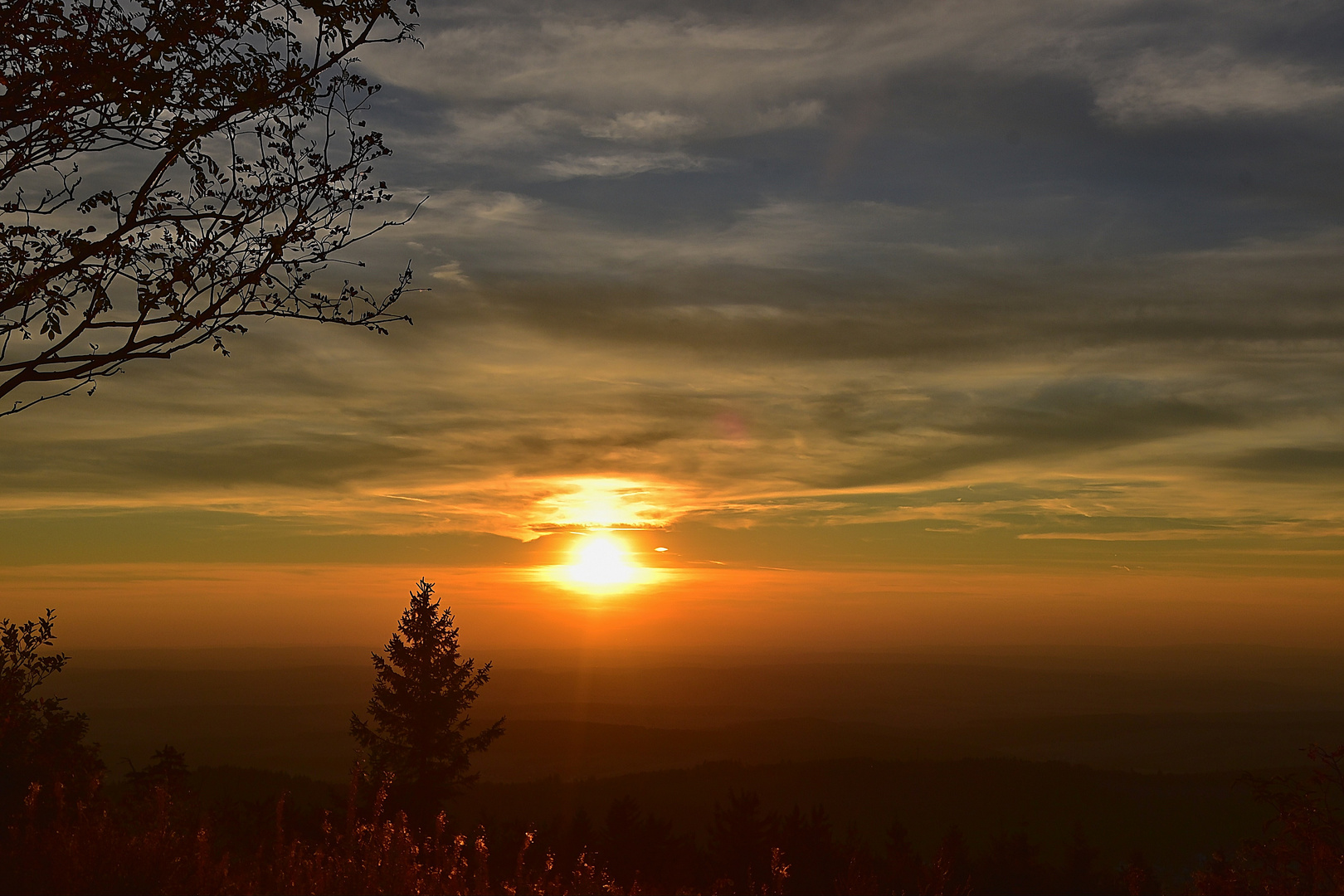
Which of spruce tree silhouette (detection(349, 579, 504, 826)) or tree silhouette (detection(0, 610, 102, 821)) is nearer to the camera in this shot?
tree silhouette (detection(0, 610, 102, 821))

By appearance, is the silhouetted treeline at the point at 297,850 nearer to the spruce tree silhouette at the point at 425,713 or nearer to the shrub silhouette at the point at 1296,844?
the shrub silhouette at the point at 1296,844

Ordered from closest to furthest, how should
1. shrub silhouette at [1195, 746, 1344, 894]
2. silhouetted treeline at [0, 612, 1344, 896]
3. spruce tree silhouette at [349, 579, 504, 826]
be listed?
silhouetted treeline at [0, 612, 1344, 896] < shrub silhouette at [1195, 746, 1344, 894] < spruce tree silhouette at [349, 579, 504, 826]

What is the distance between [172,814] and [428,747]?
3454 centimetres

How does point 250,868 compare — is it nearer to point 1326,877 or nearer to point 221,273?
point 221,273

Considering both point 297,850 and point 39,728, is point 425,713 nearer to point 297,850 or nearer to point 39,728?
point 39,728

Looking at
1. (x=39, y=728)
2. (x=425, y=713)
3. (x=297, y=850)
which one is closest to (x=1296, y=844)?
(x=297, y=850)

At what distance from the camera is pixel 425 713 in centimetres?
4456

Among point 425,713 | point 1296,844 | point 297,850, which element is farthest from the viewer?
point 425,713

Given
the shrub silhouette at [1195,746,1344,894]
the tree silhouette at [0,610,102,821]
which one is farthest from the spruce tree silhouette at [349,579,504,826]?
the shrub silhouette at [1195,746,1344,894]

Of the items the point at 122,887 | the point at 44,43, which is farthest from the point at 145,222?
the point at 122,887

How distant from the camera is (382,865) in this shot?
7.26 metres

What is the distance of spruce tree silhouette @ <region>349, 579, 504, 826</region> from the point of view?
44.1 m

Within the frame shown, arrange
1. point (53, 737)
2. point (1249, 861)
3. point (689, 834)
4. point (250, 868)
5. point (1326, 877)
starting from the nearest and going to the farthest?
point (250, 868)
point (1326, 877)
point (1249, 861)
point (53, 737)
point (689, 834)

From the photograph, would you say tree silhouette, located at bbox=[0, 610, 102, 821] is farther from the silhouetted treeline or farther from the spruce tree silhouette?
the spruce tree silhouette
